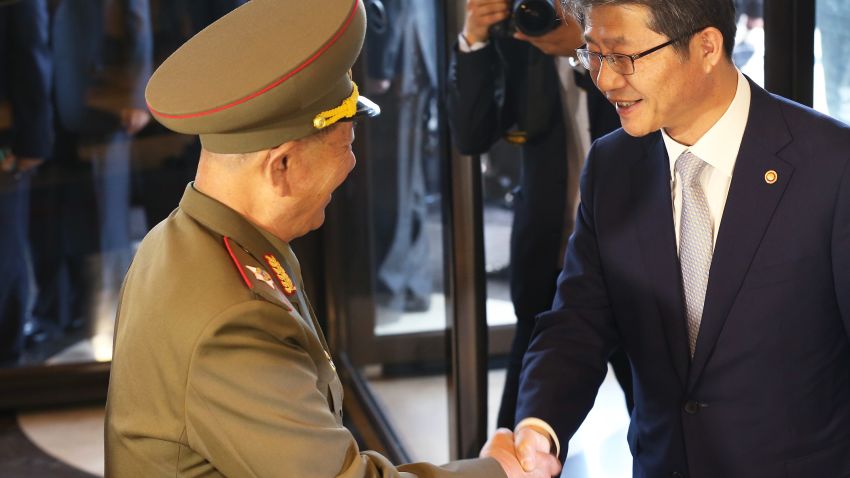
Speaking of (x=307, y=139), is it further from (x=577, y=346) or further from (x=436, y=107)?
(x=436, y=107)

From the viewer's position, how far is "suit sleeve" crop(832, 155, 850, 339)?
160 cm

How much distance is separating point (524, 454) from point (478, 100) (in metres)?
0.95

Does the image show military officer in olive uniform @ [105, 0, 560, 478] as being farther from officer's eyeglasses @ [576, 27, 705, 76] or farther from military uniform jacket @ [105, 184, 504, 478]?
officer's eyeglasses @ [576, 27, 705, 76]

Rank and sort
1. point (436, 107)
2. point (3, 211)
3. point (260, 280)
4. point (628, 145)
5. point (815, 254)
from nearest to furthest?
1. point (260, 280)
2. point (815, 254)
3. point (628, 145)
4. point (436, 107)
5. point (3, 211)

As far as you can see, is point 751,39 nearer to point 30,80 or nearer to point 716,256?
point 716,256

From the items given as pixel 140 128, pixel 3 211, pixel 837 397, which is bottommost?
pixel 3 211

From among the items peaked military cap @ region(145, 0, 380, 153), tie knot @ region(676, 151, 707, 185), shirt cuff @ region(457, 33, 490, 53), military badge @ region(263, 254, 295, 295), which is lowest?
military badge @ region(263, 254, 295, 295)

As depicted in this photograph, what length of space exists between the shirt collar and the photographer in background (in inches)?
27.5

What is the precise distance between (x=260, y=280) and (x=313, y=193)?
0.51 ft

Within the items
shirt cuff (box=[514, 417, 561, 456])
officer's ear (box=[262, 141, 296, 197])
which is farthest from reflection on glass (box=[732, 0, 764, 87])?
officer's ear (box=[262, 141, 296, 197])

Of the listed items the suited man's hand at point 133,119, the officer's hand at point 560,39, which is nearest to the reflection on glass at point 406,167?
the officer's hand at point 560,39

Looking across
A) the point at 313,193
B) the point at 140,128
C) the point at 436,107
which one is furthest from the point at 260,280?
the point at 140,128

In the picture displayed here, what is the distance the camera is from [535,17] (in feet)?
7.62

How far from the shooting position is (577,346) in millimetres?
1901
